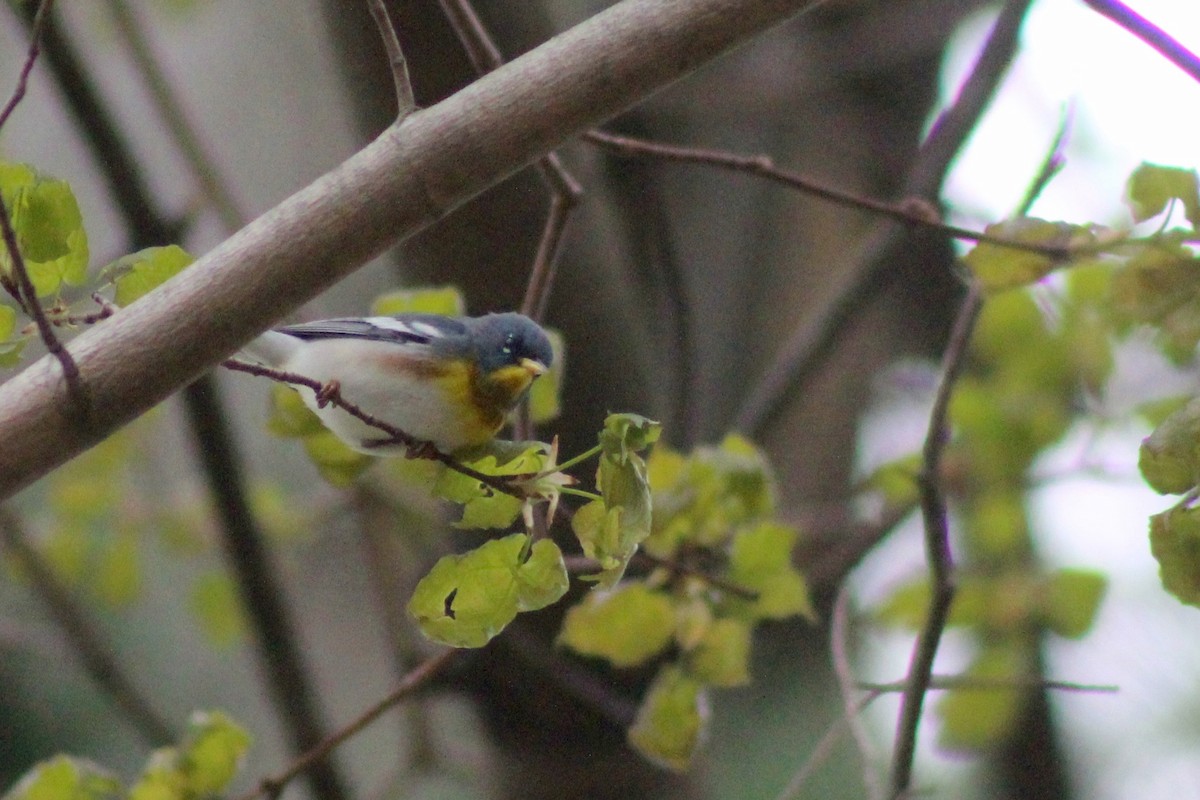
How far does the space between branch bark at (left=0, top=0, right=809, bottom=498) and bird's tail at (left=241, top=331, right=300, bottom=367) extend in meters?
0.68

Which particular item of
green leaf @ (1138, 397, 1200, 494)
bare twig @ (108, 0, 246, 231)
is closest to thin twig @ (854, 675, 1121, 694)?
green leaf @ (1138, 397, 1200, 494)

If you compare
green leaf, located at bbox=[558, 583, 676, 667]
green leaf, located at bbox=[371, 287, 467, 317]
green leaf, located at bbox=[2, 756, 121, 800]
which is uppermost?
green leaf, located at bbox=[371, 287, 467, 317]

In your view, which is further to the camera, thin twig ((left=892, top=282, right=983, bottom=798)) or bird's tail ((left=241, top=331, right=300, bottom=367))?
bird's tail ((left=241, top=331, right=300, bottom=367))

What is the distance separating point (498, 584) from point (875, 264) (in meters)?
1.27

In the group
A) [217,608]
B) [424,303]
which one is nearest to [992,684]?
[424,303]

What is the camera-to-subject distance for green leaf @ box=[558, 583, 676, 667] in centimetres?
139

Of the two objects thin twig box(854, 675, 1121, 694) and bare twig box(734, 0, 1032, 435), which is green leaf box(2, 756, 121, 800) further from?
bare twig box(734, 0, 1032, 435)

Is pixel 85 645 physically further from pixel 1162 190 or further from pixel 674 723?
pixel 1162 190

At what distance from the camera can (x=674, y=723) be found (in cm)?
137

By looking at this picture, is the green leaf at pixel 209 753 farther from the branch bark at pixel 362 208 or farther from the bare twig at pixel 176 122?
the bare twig at pixel 176 122

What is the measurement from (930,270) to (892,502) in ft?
2.96

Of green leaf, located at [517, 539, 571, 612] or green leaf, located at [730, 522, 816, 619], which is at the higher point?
green leaf, located at [517, 539, 571, 612]

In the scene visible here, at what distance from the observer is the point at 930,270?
2828mm

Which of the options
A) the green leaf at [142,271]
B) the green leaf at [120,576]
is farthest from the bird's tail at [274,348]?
the green leaf at [120,576]
